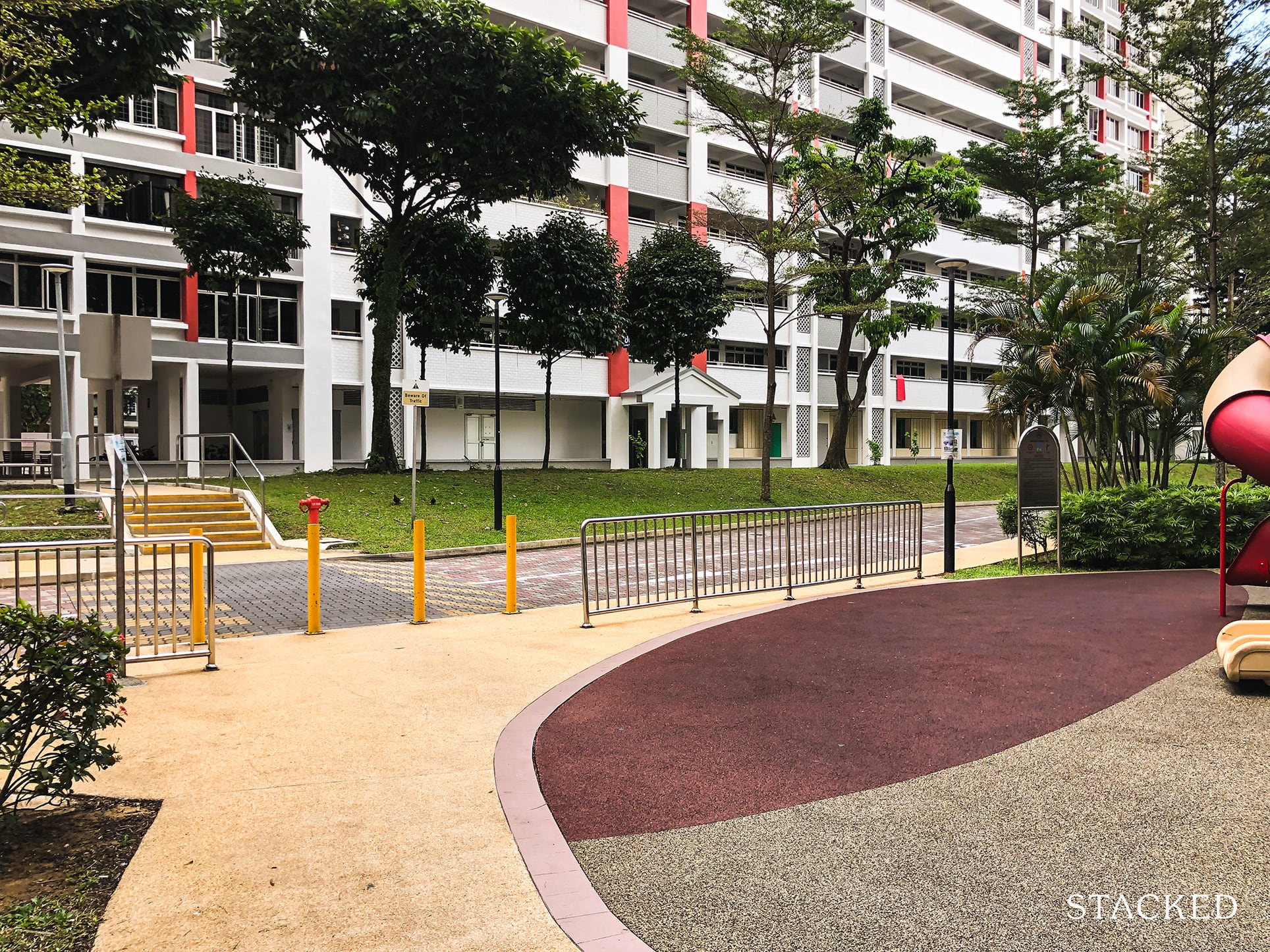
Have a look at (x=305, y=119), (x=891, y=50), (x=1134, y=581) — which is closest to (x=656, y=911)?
(x=1134, y=581)

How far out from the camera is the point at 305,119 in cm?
2352

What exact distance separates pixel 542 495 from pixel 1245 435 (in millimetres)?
19168

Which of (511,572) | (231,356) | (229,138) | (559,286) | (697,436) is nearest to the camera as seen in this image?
(511,572)

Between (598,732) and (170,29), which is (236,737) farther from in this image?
(170,29)

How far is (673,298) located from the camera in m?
33.4

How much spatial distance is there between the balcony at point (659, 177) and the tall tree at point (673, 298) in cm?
640

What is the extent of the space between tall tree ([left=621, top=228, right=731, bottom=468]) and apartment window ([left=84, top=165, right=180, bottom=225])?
15780 mm

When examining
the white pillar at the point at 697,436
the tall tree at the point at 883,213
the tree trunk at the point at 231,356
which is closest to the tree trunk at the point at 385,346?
the tree trunk at the point at 231,356

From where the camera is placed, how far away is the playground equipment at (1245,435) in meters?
6.73

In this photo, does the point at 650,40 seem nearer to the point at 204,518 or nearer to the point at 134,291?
the point at 134,291

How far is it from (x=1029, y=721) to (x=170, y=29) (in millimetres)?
15932

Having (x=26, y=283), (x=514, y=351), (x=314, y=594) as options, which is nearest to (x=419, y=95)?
(x=514, y=351)

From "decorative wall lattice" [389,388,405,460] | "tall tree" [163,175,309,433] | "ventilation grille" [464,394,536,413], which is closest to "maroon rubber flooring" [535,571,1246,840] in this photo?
"tall tree" [163,175,309,433]

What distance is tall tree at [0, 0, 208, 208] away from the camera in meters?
11.9
